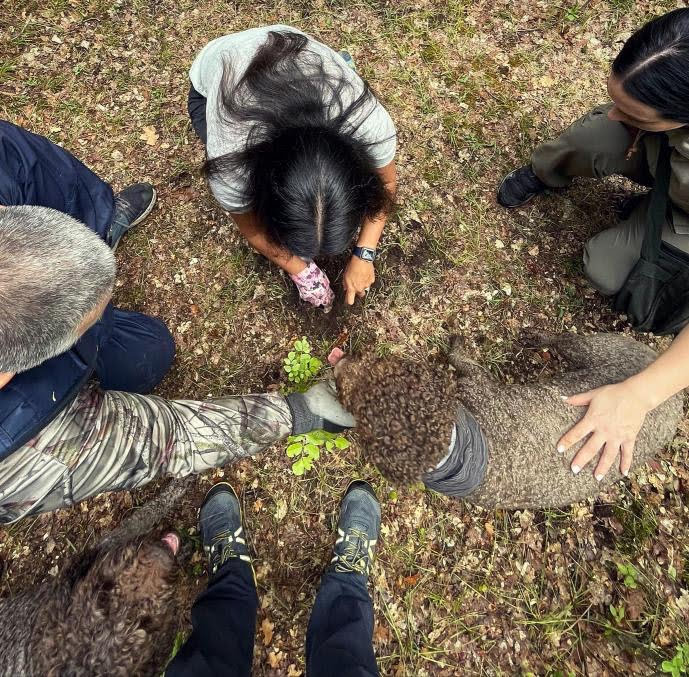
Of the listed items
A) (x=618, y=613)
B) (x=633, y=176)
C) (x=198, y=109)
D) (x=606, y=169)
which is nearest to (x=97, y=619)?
(x=198, y=109)

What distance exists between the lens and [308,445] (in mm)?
2863

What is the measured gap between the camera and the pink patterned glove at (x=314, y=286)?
2.77 meters

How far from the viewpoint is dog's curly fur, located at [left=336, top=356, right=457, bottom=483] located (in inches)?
74.4

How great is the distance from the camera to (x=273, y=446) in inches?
116

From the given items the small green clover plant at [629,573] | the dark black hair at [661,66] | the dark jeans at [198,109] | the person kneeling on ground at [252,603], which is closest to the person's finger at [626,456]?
the small green clover plant at [629,573]

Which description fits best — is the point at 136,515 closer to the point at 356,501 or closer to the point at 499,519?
the point at 356,501

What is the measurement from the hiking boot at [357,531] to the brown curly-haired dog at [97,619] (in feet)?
3.27

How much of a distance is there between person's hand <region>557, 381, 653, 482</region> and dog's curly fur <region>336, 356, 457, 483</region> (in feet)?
2.64

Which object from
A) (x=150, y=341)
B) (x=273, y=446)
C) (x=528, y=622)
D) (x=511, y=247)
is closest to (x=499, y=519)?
(x=528, y=622)

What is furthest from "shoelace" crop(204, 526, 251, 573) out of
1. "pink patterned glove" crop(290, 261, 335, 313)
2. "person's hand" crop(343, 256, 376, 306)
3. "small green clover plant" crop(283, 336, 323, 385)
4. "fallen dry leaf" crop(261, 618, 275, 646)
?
"person's hand" crop(343, 256, 376, 306)

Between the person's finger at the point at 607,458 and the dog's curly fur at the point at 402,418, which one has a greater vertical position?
the dog's curly fur at the point at 402,418

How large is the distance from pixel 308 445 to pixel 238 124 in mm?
1908

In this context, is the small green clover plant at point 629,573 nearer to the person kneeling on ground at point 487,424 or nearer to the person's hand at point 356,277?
the person kneeling on ground at point 487,424

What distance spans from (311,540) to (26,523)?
183cm
